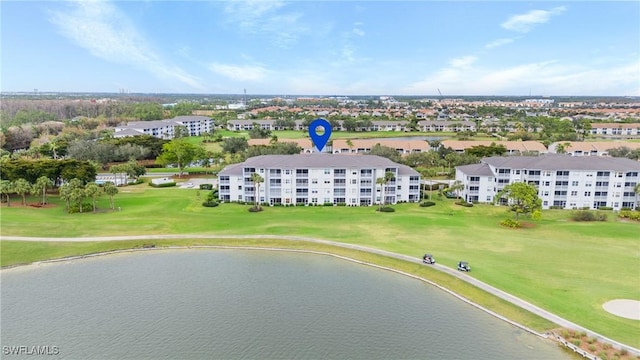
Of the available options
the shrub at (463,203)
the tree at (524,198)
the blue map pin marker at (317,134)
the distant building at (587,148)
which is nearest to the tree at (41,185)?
the blue map pin marker at (317,134)

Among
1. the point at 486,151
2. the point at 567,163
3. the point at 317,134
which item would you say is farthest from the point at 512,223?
the point at 486,151

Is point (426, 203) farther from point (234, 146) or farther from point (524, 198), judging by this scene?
point (234, 146)

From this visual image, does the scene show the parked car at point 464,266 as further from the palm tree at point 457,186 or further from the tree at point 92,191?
the tree at point 92,191

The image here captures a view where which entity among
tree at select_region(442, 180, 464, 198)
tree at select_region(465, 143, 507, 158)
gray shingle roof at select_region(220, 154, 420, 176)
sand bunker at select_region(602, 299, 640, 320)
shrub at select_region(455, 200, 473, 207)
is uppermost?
gray shingle roof at select_region(220, 154, 420, 176)

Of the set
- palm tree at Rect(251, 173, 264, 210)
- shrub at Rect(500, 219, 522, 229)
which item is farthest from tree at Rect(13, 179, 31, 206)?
shrub at Rect(500, 219, 522, 229)

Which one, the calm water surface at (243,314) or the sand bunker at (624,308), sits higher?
the sand bunker at (624,308)

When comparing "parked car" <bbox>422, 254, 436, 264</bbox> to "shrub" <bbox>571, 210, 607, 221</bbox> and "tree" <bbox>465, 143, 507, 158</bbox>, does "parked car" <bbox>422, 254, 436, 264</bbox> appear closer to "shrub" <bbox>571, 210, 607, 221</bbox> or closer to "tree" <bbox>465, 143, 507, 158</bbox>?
"shrub" <bbox>571, 210, 607, 221</bbox>
